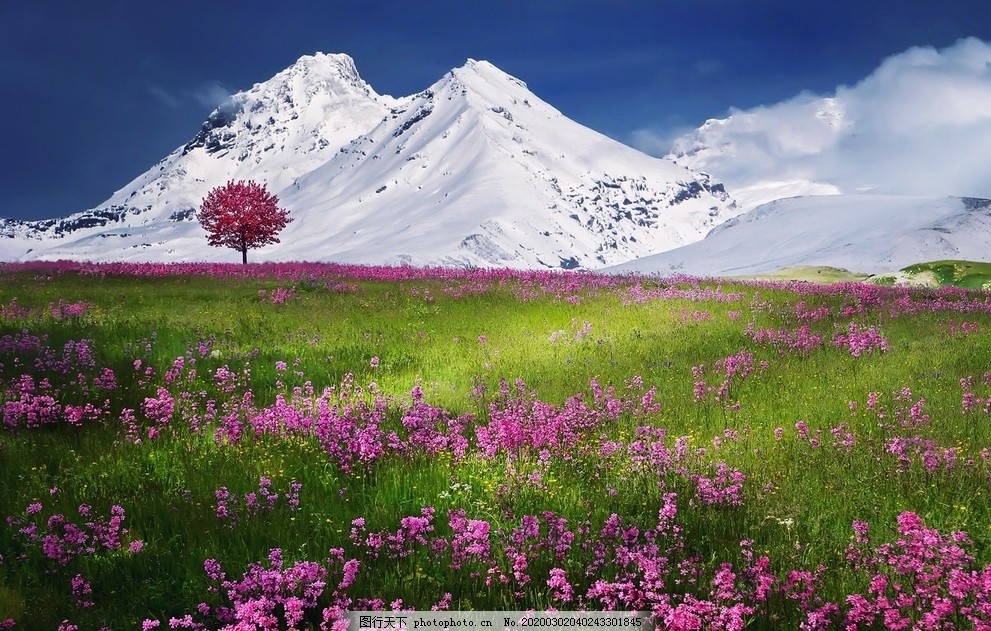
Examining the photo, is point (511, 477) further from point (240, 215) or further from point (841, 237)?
point (841, 237)

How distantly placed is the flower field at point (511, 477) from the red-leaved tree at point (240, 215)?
100ft

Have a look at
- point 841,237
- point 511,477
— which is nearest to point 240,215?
point 511,477

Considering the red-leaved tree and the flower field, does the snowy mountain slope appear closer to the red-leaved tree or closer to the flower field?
the red-leaved tree

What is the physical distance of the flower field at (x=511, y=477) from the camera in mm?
3578

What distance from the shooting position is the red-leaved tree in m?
42.9

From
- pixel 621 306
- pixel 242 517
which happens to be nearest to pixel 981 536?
pixel 242 517

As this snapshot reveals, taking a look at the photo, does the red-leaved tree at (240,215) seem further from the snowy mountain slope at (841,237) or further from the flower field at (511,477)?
the flower field at (511,477)

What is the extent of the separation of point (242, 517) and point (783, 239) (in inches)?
3858

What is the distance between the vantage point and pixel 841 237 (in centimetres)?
7969

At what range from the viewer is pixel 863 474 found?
5.77 metres

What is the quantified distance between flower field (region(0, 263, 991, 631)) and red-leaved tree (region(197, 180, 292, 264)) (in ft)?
100

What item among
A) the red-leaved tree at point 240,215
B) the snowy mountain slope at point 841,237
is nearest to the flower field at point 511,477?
the snowy mountain slope at point 841,237

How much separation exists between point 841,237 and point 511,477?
277 feet

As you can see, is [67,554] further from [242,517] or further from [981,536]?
[981,536]
